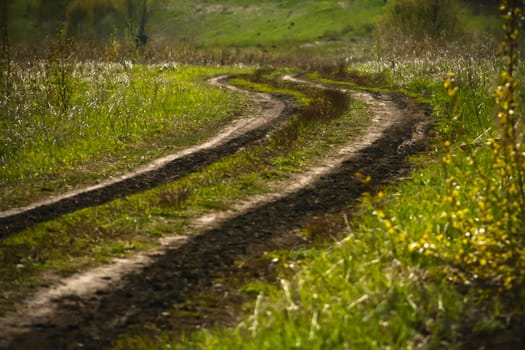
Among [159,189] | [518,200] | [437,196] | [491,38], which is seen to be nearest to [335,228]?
[437,196]

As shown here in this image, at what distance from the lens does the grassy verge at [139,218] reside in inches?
342

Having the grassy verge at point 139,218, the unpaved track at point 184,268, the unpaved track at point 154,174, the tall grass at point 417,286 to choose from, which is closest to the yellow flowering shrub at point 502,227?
the tall grass at point 417,286

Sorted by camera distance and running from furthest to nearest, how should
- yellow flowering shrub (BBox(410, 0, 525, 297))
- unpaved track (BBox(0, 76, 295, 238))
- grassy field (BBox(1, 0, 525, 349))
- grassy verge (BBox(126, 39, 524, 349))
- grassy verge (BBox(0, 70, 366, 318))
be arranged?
1. unpaved track (BBox(0, 76, 295, 238))
2. grassy verge (BBox(0, 70, 366, 318))
3. yellow flowering shrub (BBox(410, 0, 525, 297))
4. grassy field (BBox(1, 0, 525, 349))
5. grassy verge (BBox(126, 39, 524, 349))

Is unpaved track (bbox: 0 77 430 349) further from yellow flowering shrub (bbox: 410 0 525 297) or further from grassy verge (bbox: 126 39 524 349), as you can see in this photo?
yellow flowering shrub (bbox: 410 0 525 297)

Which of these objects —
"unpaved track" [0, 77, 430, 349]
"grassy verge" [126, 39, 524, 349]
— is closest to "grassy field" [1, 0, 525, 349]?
"grassy verge" [126, 39, 524, 349]

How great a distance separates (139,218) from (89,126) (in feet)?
30.8

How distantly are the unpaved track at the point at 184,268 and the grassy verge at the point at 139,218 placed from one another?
0.46 m

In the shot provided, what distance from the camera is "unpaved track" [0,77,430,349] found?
6.87 m

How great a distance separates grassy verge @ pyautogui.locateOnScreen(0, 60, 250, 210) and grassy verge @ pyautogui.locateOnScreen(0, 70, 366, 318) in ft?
7.04

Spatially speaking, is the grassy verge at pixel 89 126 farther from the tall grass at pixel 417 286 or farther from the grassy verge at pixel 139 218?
the tall grass at pixel 417 286

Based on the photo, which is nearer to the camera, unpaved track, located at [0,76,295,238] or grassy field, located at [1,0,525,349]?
grassy field, located at [1,0,525,349]

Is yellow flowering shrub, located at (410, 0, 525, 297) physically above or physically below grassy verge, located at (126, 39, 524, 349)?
above

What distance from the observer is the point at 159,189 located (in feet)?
42.2

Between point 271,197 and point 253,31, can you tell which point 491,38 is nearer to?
point 271,197
